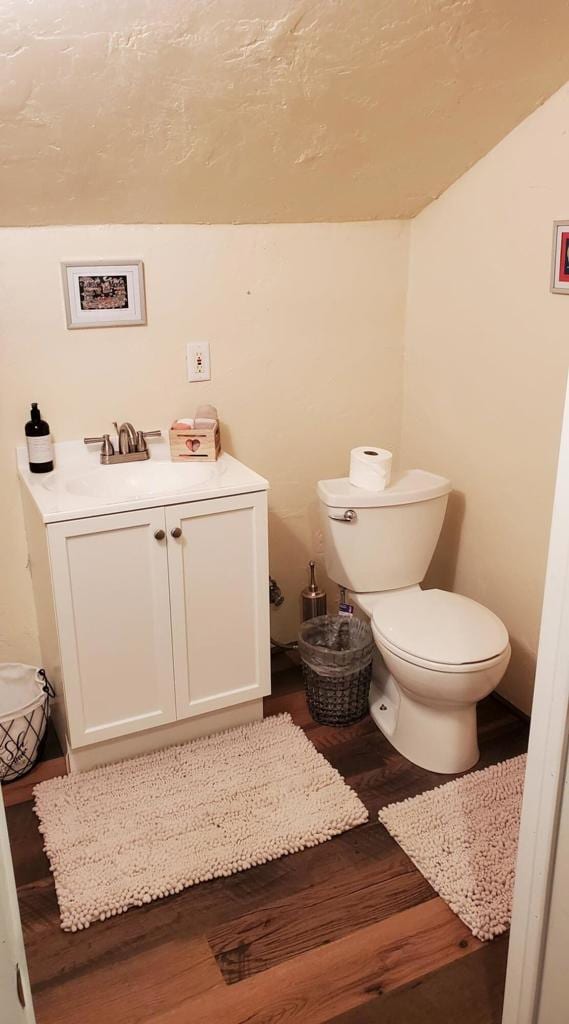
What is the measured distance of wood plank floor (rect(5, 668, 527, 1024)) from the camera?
1614mm

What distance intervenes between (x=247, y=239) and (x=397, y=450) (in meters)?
0.96

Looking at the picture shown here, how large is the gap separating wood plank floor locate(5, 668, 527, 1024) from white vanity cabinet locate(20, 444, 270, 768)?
15.4 inches

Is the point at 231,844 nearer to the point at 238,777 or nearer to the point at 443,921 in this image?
the point at 238,777

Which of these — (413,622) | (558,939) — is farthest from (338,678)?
(558,939)

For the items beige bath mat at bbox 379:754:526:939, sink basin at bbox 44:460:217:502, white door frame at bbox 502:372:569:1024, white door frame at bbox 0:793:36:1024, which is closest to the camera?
white door frame at bbox 0:793:36:1024

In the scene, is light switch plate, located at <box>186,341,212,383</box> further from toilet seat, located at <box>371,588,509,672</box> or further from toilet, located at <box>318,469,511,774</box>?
toilet seat, located at <box>371,588,509,672</box>

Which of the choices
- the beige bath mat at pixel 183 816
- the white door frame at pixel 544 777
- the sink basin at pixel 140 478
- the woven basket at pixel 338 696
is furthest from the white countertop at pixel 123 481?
the white door frame at pixel 544 777

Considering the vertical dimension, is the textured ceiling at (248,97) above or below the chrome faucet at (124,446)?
above

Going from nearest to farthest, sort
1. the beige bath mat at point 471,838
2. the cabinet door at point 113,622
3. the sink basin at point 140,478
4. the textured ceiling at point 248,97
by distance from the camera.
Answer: the textured ceiling at point 248,97, the beige bath mat at point 471,838, the cabinet door at point 113,622, the sink basin at point 140,478

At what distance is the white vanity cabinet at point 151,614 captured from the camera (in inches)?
81.9

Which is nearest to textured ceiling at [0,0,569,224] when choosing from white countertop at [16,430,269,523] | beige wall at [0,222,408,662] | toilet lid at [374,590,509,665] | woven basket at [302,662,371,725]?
beige wall at [0,222,408,662]

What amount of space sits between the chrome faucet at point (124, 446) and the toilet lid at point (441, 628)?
87cm

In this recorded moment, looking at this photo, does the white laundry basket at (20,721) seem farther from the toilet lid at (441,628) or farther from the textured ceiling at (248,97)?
the textured ceiling at (248,97)

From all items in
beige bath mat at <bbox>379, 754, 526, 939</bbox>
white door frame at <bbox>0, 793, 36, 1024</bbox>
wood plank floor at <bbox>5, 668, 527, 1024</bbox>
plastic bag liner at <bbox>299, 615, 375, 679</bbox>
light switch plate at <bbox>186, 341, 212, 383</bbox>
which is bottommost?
wood plank floor at <bbox>5, 668, 527, 1024</bbox>
